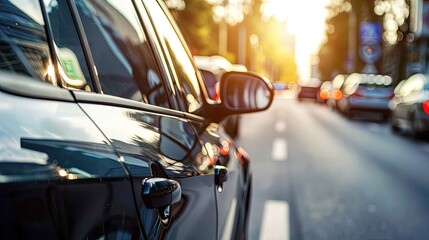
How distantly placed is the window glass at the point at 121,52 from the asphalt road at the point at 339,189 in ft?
9.38

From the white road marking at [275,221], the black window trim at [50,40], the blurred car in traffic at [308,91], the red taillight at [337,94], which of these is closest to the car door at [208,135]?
the black window trim at [50,40]

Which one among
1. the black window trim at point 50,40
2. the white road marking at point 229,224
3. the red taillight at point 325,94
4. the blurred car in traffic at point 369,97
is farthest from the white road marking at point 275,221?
the red taillight at point 325,94

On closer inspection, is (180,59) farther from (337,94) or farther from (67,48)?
(337,94)

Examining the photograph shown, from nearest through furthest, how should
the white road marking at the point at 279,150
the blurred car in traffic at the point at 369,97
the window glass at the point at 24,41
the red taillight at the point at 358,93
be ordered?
1. the window glass at the point at 24,41
2. the white road marking at the point at 279,150
3. the blurred car in traffic at the point at 369,97
4. the red taillight at the point at 358,93

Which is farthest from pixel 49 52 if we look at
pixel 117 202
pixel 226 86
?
pixel 226 86

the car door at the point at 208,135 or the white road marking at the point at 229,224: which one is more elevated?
the car door at the point at 208,135

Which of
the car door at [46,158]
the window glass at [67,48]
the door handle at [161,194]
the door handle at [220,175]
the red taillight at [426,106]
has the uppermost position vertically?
the window glass at [67,48]

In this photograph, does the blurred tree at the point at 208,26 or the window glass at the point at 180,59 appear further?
the blurred tree at the point at 208,26

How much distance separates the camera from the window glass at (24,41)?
4.24 ft

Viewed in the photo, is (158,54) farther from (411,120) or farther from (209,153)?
(411,120)

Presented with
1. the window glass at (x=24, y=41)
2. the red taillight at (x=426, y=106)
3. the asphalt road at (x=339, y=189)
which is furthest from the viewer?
the red taillight at (x=426, y=106)

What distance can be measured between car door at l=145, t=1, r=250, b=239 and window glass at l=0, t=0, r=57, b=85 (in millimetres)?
905

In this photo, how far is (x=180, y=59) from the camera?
275 cm

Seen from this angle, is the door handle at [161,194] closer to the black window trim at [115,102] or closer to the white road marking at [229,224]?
the black window trim at [115,102]
